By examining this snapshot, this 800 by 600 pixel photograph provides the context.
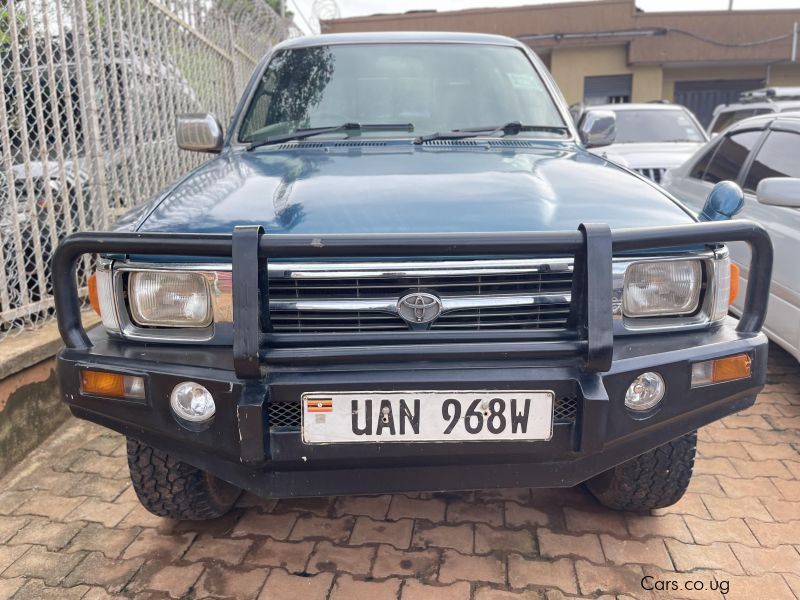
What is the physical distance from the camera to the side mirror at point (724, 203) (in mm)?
2301

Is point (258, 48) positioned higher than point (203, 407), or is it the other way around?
point (258, 48)

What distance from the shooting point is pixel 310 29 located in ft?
30.6

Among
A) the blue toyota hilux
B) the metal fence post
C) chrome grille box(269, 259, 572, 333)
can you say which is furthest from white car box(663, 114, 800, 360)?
the metal fence post

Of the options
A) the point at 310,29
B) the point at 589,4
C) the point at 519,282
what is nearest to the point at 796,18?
the point at 589,4

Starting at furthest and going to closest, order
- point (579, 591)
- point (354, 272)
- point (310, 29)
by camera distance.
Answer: point (310, 29) → point (579, 591) → point (354, 272)

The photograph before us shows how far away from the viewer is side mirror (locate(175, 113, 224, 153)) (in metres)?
3.20

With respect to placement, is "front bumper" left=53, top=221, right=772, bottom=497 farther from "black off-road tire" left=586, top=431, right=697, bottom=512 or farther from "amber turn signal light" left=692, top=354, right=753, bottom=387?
"black off-road tire" left=586, top=431, right=697, bottom=512

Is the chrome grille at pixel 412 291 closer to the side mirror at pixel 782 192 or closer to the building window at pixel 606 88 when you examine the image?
the side mirror at pixel 782 192

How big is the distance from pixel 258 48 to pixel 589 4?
42.2 feet

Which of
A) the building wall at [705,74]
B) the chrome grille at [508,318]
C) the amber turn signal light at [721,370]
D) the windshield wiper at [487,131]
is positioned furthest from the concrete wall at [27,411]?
the building wall at [705,74]

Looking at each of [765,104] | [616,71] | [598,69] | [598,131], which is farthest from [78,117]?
[616,71]

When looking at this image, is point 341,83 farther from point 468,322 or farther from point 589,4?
point 589,4

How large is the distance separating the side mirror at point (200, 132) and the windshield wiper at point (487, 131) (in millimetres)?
1004

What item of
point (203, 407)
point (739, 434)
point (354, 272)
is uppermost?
point (354, 272)
